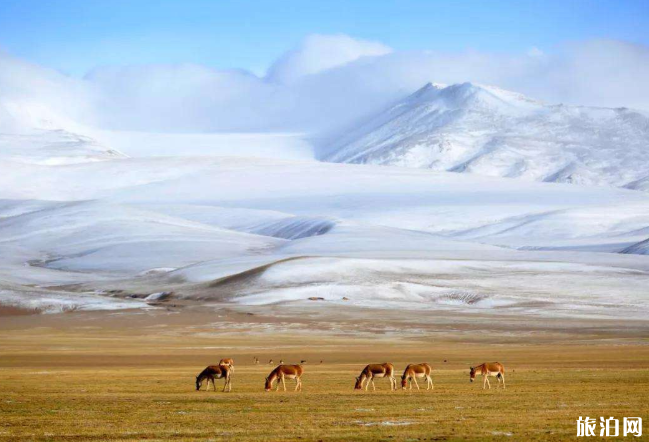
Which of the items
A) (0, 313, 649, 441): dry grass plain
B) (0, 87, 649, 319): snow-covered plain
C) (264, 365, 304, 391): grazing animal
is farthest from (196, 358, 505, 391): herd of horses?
(0, 87, 649, 319): snow-covered plain

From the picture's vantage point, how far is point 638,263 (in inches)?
4112

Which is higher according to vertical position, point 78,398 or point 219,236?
point 219,236

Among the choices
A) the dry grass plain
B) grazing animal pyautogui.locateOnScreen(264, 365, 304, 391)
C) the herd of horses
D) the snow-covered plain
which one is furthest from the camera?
the snow-covered plain

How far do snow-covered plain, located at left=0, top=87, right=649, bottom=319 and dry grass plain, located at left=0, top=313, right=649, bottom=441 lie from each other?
973 inches

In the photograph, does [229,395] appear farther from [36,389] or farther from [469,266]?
[469,266]

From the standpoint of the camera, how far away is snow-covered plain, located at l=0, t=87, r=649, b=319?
265 ft

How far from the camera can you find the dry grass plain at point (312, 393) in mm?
19297

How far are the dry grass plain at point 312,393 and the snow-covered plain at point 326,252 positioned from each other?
2470 cm

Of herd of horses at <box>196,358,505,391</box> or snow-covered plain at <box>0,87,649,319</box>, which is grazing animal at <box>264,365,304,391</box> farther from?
snow-covered plain at <box>0,87,649,319</box>

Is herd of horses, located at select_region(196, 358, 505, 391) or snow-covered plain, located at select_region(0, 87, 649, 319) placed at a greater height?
snow-covered plain, located at select_region(0, 87, 649, 319)

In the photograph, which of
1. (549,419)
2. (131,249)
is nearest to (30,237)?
(131,249)

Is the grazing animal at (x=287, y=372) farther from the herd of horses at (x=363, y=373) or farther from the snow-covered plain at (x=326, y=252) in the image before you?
the snow-covered plain at (x=326, y=252)

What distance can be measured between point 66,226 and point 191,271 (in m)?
53.6

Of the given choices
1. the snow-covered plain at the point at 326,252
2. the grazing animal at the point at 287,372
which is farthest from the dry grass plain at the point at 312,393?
the snow-covered plain at the point at 326,252
